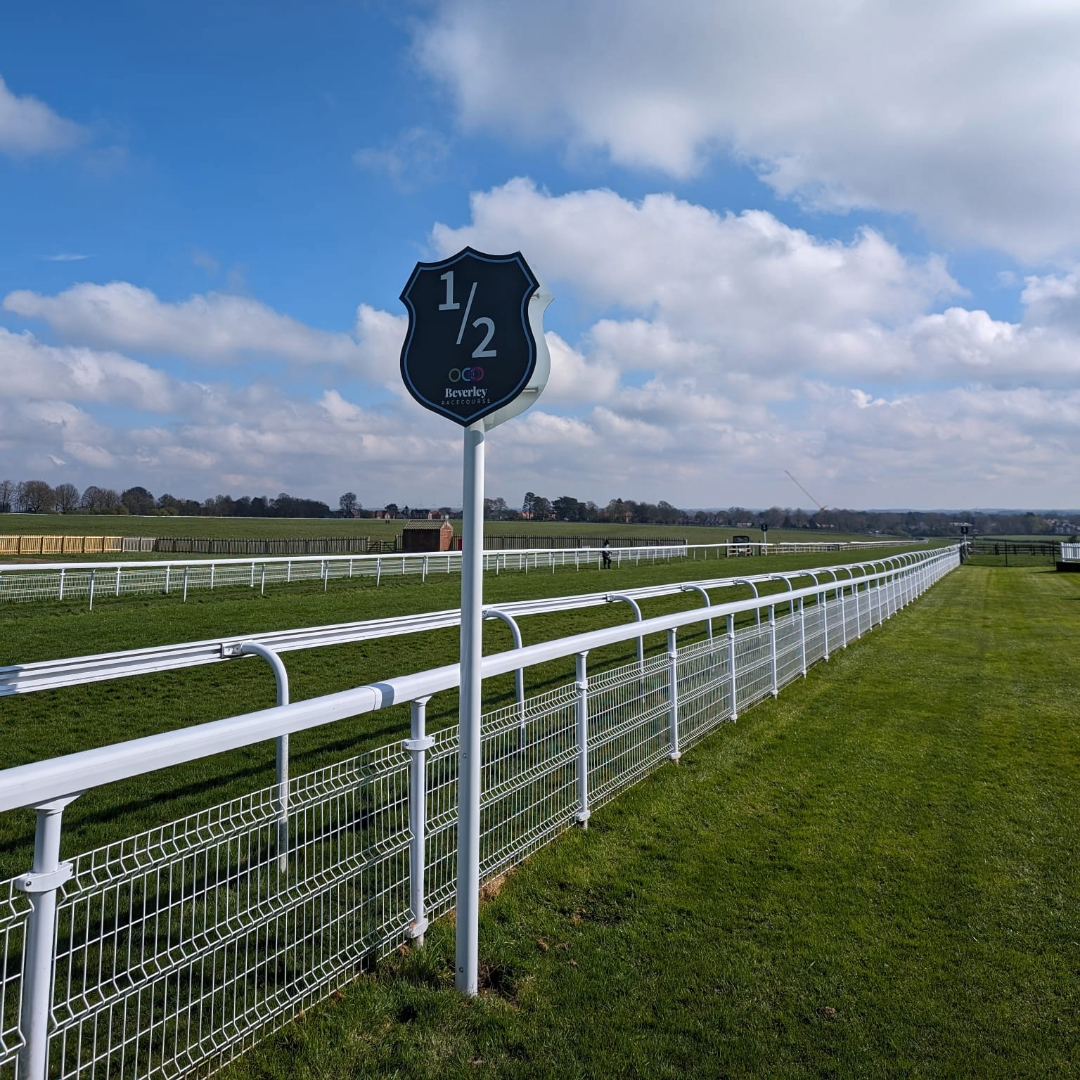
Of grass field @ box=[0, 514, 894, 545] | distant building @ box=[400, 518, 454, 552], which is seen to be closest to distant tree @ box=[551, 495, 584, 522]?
grass field @ box=[0, 514, 894, 545]

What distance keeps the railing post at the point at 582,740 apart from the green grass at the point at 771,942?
124 millimetres

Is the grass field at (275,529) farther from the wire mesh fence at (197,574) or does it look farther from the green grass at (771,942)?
the green grass at (771,942)

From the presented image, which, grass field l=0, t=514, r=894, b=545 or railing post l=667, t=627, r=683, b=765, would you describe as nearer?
railing post l=667, t=627, r=683, b=765

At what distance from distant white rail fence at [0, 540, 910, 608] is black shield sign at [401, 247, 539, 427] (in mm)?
10033

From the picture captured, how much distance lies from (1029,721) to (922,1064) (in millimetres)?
5521

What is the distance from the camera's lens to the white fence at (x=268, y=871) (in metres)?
1.88

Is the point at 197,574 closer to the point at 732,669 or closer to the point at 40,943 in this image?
the point at 732,669

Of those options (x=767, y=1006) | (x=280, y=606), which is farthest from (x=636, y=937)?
(x=280, y=606)

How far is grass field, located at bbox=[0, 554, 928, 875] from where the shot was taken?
4.42 m

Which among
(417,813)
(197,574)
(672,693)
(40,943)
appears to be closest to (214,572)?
(197,574)

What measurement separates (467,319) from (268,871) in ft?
6.37

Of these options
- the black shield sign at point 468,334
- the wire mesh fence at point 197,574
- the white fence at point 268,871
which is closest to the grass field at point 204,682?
the white fence at point 268,871

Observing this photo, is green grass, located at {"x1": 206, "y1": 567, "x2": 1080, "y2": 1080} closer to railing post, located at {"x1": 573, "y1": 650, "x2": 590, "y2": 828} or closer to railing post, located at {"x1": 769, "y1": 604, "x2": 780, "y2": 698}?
railing post, located at {"x1": 573, "y1": 650, "x2": 590, "y2": 828}

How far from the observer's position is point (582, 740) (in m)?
4.20
